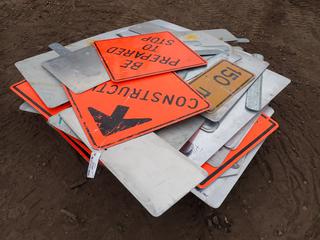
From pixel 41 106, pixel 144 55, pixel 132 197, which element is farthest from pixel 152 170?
pixel 144 55

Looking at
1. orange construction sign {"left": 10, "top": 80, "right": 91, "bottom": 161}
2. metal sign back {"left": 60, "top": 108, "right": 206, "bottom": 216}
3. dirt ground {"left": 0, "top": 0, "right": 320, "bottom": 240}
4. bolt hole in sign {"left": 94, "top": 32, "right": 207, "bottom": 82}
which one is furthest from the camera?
bolt hole in sign {"left": 94, "top": 32, "right": 207, "bottom": 82}

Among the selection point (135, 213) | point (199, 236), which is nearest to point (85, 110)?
point (135, 213)

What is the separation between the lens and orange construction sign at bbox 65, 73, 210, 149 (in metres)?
2.14

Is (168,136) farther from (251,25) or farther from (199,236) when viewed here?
(251,25)

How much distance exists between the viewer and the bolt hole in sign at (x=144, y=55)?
2635 mm

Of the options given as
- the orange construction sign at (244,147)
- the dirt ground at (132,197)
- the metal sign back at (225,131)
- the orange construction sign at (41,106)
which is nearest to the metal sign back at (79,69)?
the orange construction sign at (41,106)

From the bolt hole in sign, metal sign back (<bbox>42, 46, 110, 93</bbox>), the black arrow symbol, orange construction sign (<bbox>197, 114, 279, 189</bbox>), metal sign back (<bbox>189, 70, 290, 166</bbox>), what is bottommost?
orange construction sign (<bbox>197, 114, 279, 189</bbox>)

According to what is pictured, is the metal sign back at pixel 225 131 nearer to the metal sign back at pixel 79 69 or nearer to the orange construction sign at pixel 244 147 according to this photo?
the orange construction sign at pixel 244 147

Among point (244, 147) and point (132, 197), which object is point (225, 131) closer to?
point (244, 147)

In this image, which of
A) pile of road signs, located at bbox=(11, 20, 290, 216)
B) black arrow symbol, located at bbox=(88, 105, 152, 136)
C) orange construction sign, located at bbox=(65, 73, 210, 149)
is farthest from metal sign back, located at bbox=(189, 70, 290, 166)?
black arrow symbol, located at bbox=(88, 105, 152, 136)

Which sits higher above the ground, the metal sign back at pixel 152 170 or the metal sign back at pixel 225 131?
the metal sign back at pixel 152 170

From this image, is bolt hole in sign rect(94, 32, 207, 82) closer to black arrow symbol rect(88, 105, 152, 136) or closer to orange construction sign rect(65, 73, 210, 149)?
orange construction sign rect(65, 73, 210, 149)

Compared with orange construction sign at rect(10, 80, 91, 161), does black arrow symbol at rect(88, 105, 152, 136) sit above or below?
above

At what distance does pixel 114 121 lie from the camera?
7.21 feet
